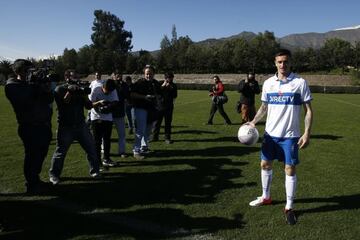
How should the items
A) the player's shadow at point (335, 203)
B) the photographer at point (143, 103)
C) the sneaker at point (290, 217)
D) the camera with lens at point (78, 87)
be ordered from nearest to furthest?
1. the sneaker at point (290, 217)
2. the player's shadow at point (335, 203)
3. the camera with lens at point (78, 87)
4. the photographer at point (143, 103)

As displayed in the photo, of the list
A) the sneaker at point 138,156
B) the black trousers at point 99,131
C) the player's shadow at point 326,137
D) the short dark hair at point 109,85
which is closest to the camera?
the black trousers at point 99,131

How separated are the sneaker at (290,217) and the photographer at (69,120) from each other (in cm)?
379

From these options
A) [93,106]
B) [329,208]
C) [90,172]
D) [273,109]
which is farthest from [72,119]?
[329,208]

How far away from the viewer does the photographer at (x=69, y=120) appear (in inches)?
281

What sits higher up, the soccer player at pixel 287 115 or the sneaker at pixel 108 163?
the soccer player at pixel 287 115

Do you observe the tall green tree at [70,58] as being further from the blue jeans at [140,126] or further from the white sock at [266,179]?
the white sock at [266,179]

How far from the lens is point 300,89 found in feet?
18.2

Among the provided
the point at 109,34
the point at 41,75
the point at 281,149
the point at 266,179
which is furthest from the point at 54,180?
the point at 109,34

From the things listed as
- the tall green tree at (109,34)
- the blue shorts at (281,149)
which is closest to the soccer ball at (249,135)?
the blue shorts at (281,149)

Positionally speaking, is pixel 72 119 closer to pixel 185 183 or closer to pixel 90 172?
pixel 90 172

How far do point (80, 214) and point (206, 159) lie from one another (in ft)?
14.0

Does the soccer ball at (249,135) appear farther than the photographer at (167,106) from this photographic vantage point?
No

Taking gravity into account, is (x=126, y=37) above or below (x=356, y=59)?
above

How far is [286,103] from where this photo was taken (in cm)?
562
